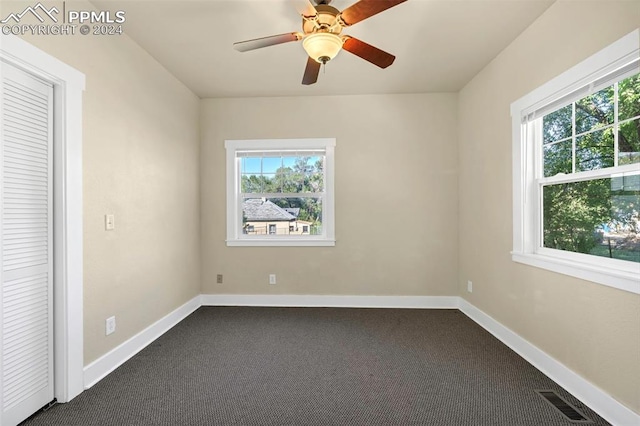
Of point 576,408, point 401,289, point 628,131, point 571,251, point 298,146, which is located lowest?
point 576,408

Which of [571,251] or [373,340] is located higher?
[571,251]

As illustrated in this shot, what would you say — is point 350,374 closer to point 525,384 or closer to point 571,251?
point 525,384

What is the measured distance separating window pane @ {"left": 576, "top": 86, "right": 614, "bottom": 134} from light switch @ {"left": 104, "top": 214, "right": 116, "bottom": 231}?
3.42m

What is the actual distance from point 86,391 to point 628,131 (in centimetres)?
374

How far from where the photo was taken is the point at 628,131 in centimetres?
190

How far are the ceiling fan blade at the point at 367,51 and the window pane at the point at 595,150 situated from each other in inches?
55.2

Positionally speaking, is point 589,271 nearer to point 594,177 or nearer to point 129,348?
point 594,177

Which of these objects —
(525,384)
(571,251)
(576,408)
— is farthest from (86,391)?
(571,251)

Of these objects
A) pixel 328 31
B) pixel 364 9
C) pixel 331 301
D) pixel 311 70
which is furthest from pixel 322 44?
pixel 331 301

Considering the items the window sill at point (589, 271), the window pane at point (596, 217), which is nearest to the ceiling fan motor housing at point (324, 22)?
the window pane at point (596, 217)

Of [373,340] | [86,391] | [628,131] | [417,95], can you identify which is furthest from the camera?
[417,95]

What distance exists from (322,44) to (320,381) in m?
2.24

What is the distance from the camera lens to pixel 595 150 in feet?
7.02

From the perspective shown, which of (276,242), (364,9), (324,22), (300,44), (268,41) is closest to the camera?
(364,9)
